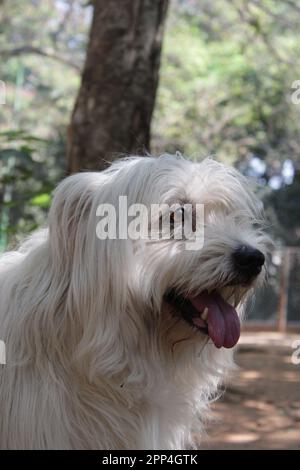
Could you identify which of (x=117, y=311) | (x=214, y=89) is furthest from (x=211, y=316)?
(x=214, y=89)

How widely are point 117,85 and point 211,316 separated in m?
2.95

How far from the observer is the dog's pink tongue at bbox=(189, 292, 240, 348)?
290 centimetres

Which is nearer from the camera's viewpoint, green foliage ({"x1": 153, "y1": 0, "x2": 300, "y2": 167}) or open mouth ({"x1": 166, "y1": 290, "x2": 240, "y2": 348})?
open mouth ({"x1": 166, "y1": 290, "x2": 240, "y2": 348})

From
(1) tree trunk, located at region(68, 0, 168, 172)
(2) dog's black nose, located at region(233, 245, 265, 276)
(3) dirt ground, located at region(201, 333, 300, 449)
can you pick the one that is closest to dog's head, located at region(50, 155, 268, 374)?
(2) dog's black nose, located at region(233, 245, 265, 276)

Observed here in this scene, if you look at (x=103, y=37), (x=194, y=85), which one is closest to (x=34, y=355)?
(x=103, y=37)

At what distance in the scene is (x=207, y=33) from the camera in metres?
17.7

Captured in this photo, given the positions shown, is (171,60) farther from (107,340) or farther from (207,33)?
(107,340)

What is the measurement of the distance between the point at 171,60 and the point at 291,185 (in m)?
4.95

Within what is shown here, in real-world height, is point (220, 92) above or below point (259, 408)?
above

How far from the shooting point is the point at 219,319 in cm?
292

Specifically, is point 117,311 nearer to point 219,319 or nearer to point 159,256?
point 159,256

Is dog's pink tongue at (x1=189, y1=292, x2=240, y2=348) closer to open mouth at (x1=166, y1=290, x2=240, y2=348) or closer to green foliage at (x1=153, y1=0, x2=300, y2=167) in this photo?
open mouth at (x1=166, y1=290, x2=240, y2=348)

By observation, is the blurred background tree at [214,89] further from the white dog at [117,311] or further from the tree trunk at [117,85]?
the white dog at [117,311]

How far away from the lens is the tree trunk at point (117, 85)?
5391mm
